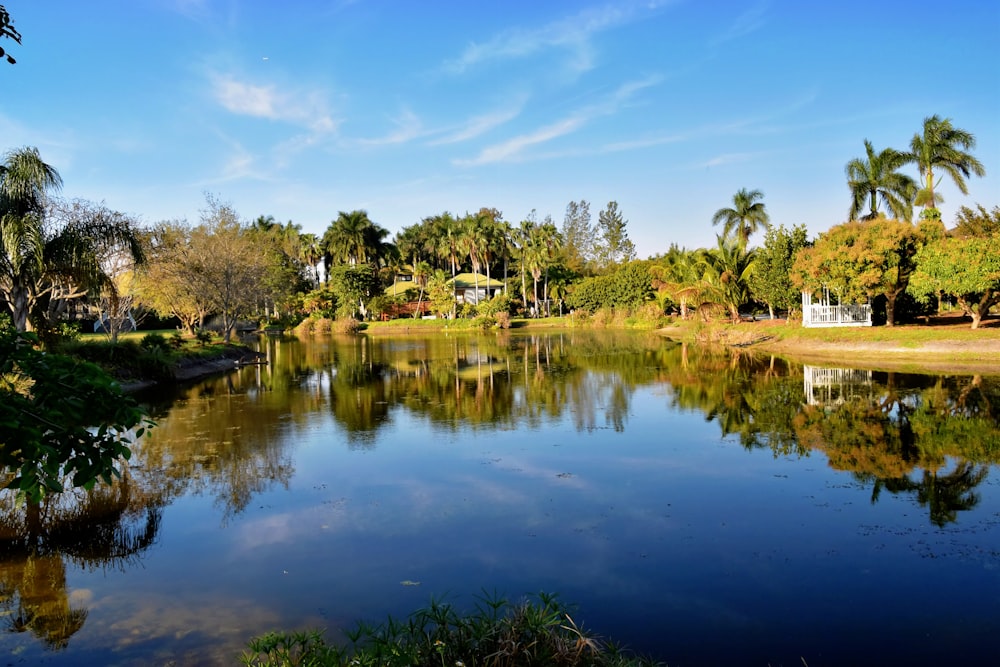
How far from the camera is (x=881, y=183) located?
46.6 meters

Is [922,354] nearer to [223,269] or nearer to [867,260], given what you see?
[867,260]

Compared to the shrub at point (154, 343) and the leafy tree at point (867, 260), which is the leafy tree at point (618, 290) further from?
the shrub at point (154, 343)

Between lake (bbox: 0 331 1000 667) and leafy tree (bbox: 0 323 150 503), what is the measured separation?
3.52m

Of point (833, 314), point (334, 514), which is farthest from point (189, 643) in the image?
point (833, 314)

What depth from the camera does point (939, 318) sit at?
39.5 m

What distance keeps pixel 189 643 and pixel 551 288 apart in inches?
2913

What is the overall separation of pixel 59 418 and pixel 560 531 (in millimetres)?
7116

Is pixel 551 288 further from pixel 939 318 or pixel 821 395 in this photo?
pixel 821 395

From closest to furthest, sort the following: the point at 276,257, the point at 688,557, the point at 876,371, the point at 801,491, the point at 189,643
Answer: the point at 189,643
the point at 688,557
the point at 801,491
the point at 876,371
the point at 276,257

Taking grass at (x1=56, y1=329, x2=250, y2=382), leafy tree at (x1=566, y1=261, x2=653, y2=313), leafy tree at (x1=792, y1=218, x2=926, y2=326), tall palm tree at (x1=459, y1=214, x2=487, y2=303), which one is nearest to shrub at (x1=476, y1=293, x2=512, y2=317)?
leafy tree at (x1=566, y1=261, x2=653, y2=313)

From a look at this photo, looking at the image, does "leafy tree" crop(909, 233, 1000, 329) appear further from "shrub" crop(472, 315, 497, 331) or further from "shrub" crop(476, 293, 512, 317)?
"shrub" crop(476, 293, 512, 317)

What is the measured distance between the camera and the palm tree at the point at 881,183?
46.0m

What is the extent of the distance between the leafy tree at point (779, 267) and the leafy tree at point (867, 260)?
22.7 feet

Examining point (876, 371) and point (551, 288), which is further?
point (551, 288)
